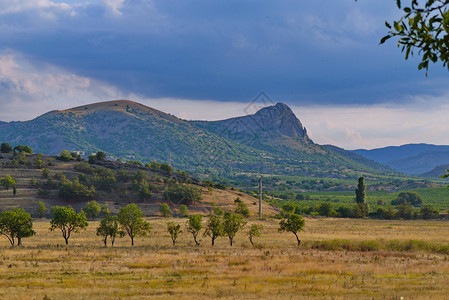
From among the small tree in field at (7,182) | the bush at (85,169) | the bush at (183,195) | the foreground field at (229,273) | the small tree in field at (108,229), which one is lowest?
the foreground field at (229,273)

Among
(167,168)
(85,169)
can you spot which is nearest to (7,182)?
(85,169)

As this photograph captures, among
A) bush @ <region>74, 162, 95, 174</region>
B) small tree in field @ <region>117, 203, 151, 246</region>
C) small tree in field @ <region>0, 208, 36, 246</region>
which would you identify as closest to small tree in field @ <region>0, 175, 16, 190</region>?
bush @ <region>74, 162, 95, 174</region>

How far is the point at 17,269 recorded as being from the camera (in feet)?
121

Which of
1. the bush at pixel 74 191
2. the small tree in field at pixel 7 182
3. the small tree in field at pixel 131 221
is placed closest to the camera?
the small tree in field at pixel 131 221

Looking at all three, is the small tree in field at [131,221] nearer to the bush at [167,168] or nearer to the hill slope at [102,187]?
the hill slope at [102,187]

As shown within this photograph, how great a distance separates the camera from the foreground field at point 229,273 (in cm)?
2814

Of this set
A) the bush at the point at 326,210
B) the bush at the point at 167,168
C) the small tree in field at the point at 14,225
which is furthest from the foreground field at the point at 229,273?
the bush at the point at 167,168

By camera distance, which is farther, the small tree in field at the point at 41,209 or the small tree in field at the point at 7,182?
the small tree in field at the point at 7,182

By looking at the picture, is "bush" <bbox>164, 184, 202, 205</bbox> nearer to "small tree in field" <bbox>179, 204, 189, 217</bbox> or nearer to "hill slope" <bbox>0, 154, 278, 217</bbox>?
"hill slope" <bbox>0, 154, 278, 217</bbox>

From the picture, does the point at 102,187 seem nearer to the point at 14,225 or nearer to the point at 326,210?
the point at 326,210

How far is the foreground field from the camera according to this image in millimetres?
28141

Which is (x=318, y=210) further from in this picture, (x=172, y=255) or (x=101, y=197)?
(x=172, y=255)

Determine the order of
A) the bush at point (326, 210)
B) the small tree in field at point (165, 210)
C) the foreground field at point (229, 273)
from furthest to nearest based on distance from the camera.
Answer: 1. the bush at point (326, 210)
2. the small tree in field at point (165, 210)
3. the foreground field at point (229, 273)

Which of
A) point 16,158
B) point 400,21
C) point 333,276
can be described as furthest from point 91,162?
point 400,21
